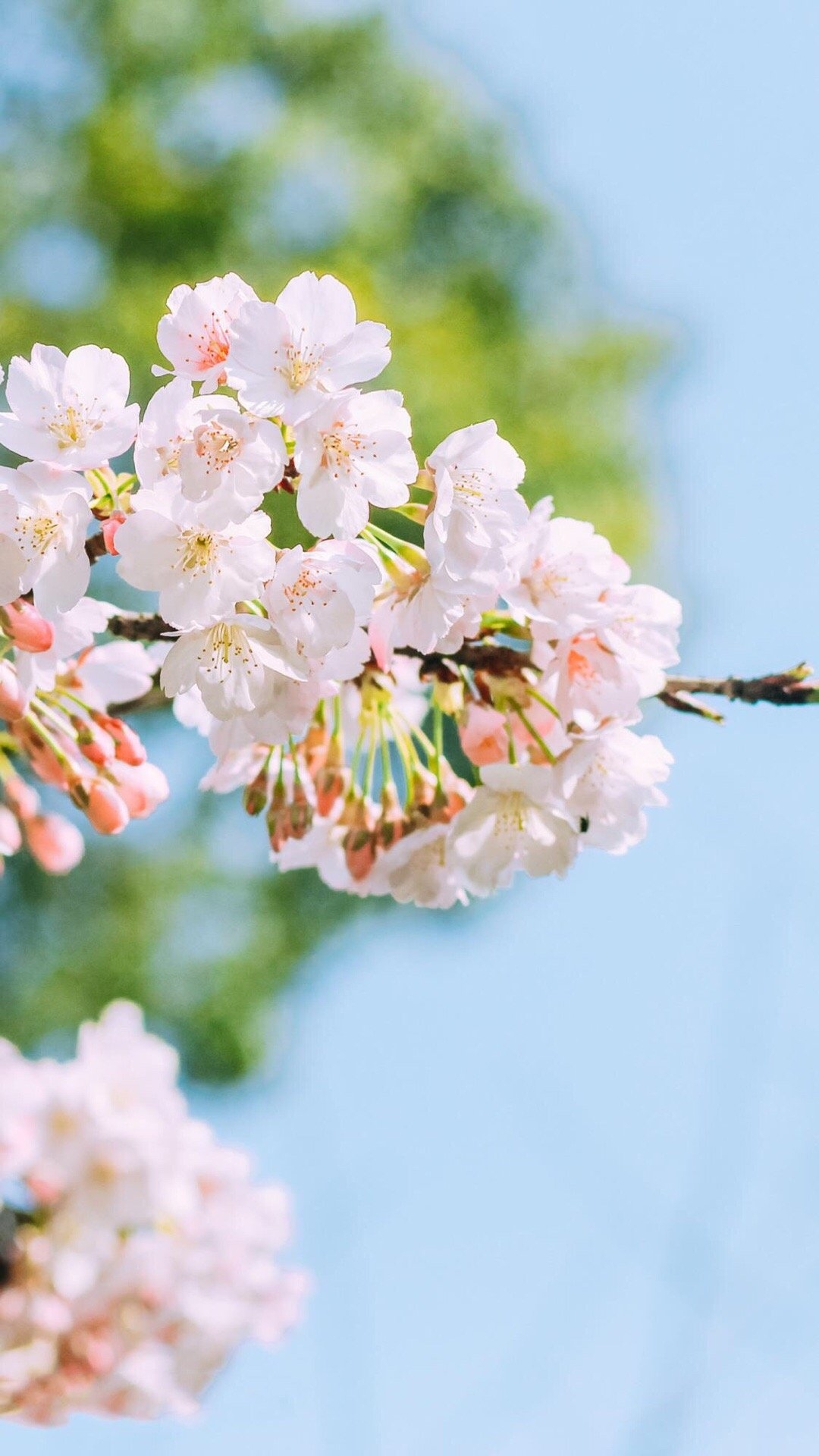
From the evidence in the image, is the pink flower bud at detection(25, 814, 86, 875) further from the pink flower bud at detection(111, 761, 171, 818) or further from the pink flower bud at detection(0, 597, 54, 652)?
the pink flower bud at detection(0, 597, 54, 652)

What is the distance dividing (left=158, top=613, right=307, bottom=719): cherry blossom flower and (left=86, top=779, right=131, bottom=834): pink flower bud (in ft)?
0.48

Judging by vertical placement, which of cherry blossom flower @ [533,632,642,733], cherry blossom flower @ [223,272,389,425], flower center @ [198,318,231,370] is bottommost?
cherry blossom flower @ [533,632,642,733]

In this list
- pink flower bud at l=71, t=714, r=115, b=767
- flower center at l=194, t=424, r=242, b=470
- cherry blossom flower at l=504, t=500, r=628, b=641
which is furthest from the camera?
pink flower bud at l=71, t=714, r=115, b=767

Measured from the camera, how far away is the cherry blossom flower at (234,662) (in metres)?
0.67

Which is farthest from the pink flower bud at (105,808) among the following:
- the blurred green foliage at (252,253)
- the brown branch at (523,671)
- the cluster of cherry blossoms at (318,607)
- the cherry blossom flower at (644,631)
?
the blurred green foliage at (252,253)

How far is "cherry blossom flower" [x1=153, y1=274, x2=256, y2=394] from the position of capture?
65cm

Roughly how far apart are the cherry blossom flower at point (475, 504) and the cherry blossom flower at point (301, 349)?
7 cm

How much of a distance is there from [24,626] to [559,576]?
0.29 metres

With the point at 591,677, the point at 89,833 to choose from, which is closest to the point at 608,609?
the point at 591,677

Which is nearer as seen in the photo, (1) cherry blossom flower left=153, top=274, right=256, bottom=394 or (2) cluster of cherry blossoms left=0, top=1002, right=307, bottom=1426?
(1) cherry blossom flower left=153, top=274, right=256, bottom=394

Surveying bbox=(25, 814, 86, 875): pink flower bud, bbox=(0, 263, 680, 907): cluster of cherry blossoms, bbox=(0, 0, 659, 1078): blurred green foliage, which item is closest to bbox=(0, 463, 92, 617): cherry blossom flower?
bbox=(0, 263, 680, 907): cluster of cherry blossoms

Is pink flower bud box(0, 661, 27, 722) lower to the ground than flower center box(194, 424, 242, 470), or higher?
lower

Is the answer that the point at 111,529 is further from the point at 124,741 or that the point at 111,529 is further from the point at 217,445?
the point at 124,741

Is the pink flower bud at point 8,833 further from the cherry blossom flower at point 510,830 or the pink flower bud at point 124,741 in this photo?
the cherry blossom flower at point 510,830
